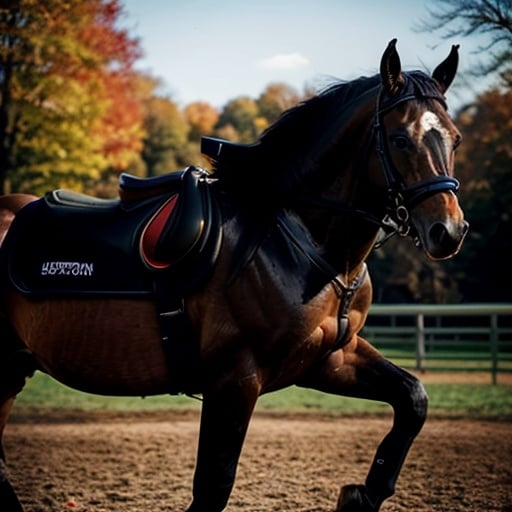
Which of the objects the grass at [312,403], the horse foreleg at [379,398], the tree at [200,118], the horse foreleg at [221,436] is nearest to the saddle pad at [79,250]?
the horse foreleg at [221,436]

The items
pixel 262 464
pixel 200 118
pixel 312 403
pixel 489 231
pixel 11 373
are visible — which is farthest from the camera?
pixel 200 118

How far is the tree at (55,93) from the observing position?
1473cm

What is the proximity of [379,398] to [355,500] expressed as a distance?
0.55 meters

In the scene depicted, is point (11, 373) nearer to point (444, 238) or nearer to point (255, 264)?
point (255, 264)

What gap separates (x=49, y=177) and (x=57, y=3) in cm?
384

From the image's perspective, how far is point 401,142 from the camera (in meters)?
3.29

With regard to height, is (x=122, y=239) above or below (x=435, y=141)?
below

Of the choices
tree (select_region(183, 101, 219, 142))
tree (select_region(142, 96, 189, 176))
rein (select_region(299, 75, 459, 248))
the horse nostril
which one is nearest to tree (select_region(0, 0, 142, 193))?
rein (select_region(299, 75, 459, 248))

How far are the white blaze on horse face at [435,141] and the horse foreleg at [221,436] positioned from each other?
1.31 m

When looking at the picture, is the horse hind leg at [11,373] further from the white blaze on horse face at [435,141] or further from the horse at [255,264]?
the white blaze on horse face at [435,141]

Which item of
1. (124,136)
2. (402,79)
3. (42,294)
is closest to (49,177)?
(124,136)

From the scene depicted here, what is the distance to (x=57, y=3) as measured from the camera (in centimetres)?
1413

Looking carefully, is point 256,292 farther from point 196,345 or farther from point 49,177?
point 49,177

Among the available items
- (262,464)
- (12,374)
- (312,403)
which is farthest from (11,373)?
(312,403)
